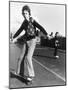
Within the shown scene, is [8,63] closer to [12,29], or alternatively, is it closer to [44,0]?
[12,29]

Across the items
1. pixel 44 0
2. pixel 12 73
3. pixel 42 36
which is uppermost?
pixel 44 0

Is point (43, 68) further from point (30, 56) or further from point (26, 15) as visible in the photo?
point (26, 15)

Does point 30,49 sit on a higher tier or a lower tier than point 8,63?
higher

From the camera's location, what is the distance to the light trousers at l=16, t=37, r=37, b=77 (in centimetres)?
260

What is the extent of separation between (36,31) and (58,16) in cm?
35

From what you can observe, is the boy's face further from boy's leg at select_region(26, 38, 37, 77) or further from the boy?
boy's leg at select_region(26, 38, 37, 77)

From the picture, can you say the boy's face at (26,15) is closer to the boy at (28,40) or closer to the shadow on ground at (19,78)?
the boy at (28,40)

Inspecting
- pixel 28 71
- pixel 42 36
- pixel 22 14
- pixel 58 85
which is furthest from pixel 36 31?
pixel 58 85

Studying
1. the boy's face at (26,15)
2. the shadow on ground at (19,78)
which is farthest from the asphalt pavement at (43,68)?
the boy's face at (26,15)

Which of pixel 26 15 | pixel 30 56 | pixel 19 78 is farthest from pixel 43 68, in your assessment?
pixel 26 15

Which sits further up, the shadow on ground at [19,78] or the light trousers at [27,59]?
the light trousers at [27,59]

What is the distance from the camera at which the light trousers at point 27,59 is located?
2.60 meters

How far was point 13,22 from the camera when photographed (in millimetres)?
2545

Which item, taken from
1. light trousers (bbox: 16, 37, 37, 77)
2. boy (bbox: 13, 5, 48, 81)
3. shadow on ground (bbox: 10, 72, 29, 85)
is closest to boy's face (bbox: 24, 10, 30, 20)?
boy (bbox: 13, 5, 48, 81)
